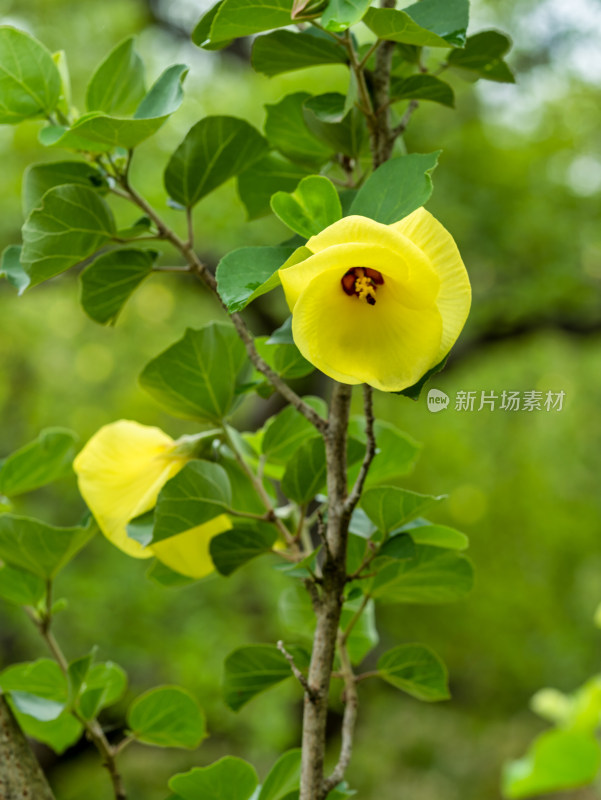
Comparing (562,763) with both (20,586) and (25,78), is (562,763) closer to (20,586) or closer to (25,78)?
(20,586)

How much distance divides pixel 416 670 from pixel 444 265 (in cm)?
24

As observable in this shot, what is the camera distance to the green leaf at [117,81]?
0.37 metres

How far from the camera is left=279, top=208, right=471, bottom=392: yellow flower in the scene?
0.80 ft

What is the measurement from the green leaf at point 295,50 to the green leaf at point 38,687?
32cm

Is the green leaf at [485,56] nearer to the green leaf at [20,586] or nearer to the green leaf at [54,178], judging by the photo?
the green leaf at [54,178]

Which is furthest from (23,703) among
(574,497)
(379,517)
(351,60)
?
(574,497)

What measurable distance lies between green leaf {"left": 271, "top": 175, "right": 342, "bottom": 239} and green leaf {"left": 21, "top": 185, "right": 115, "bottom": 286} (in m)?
0.11

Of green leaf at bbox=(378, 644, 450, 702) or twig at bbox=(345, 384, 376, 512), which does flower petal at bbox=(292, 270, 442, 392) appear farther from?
green leaf at bbox=(378, 644, 450, 702)

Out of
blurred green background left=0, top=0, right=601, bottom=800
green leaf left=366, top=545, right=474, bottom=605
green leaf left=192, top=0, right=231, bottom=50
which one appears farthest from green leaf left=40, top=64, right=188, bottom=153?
blurred green background left=0, top=0, right=601, bottom=800

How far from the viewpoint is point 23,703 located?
1.31 ft

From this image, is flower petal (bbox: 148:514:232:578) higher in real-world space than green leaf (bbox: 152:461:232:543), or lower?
lower

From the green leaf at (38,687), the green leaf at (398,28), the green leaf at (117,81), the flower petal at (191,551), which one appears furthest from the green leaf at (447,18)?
the green leaf at (38,687)

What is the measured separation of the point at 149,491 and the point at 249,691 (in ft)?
0.39

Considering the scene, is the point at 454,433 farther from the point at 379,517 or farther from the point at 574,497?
the point at 379,517
